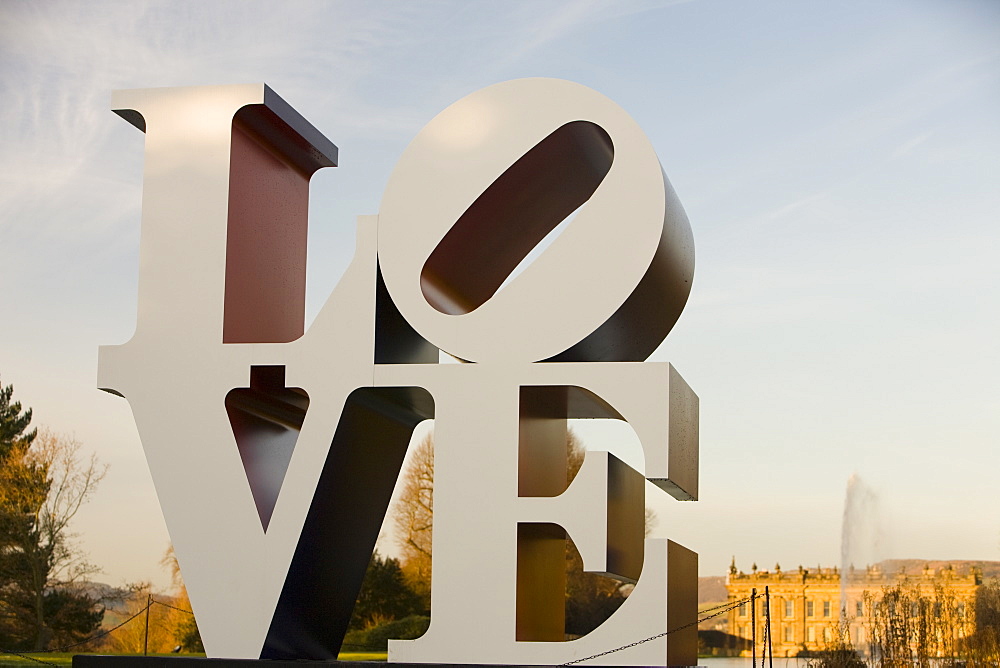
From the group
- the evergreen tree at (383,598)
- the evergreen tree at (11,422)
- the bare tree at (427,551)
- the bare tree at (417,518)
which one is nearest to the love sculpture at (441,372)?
the evergreen tree at (383,598)

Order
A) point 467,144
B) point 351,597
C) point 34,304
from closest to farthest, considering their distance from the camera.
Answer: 1. point 467,144
2. point 351,597
3. point 34,304

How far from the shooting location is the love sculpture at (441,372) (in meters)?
9.60

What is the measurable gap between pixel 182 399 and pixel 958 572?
22.5 m

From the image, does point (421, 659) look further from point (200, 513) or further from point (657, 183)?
point (657, 183)

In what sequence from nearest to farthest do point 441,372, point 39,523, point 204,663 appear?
point 204,663 < point 441,372 < point 39,523

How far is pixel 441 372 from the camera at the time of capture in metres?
9.96

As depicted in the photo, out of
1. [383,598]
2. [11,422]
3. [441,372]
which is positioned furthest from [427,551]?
[441,372]

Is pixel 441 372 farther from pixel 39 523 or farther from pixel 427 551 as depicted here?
pixel 39 523

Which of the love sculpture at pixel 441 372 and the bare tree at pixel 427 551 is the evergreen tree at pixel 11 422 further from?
the love sculpture at pixel 441 372

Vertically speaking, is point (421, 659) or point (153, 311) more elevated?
point (153, 311)

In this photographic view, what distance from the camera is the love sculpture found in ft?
31.5

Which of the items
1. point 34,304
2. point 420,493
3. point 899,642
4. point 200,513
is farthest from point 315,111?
point 200,513

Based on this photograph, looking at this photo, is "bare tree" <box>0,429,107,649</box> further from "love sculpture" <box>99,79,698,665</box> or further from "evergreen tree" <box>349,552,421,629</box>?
"love sculpture" <box>99,79,698,665</box>

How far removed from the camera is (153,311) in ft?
35.0
